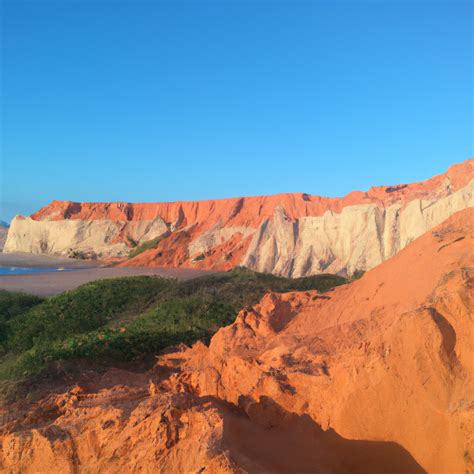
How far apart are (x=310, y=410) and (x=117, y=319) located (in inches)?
390

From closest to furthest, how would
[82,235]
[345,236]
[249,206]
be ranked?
[345,236] < [249,206] < [82,235]

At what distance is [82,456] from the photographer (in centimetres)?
438

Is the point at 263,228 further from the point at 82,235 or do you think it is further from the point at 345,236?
the point at 82,235

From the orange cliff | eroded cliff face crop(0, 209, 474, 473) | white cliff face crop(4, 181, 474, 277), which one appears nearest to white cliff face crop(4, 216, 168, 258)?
white cliff face crop(4, 181, 474, 277)

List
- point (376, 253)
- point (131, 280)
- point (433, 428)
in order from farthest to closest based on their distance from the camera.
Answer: point (376, 253), point (131, 280), point (433, 428)

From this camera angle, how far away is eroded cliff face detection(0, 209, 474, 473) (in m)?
Result: 4.07

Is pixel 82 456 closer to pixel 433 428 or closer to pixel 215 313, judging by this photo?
pixel 433 428

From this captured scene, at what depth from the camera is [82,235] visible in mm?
54094

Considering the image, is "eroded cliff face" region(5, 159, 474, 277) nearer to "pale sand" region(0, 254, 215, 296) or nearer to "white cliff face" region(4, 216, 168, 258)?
"white cliff face" region(4, 216, 168, 258)

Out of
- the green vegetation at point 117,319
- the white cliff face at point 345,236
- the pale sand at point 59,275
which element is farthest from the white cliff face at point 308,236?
the green vegetation at point 117,319

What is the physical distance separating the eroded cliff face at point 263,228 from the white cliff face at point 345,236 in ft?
0.23

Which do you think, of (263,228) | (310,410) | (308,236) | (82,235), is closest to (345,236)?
(308,236)

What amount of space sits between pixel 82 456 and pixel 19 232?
198ft

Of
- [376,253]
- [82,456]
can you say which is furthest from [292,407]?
[376,253]
